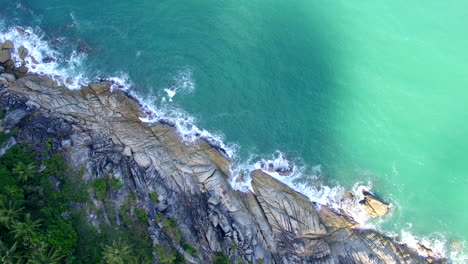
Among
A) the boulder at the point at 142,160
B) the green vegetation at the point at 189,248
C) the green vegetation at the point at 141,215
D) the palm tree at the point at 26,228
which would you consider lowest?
the green vegetation at the point at 189,248

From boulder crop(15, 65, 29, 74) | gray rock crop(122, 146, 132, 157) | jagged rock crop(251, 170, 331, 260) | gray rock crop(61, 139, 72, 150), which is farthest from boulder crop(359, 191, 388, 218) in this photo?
boulder crop(15, 65, 29, 74)

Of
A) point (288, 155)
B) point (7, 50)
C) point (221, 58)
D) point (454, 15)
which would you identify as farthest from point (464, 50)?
point (7, 50)

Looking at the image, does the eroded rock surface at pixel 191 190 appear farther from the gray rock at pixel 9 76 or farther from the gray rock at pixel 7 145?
the gray rock at pixel 9 76

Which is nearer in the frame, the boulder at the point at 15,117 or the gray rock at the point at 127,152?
the boulder at the point at 15,117

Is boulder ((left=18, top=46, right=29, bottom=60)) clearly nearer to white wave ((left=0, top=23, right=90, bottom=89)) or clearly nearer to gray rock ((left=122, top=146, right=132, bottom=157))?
white wave ((left=0, top=23, right=90, bottom=89))

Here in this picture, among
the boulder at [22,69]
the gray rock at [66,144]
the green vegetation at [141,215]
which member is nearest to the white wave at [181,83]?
the gray rock at [66,144]
